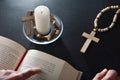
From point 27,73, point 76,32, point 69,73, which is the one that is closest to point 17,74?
point 27,73

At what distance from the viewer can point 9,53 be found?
941 mm

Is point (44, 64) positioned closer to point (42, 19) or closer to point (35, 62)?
point (35, 62)

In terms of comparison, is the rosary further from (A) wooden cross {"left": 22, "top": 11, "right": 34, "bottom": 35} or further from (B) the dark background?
(A) wooden cross {"left": 22, "top": 11, "right": 34, "bottom": 35}

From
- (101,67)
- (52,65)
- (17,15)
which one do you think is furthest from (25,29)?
(101,67)

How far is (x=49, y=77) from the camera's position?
0.90m

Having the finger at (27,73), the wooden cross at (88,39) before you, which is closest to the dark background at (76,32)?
the wooden cross at (88,39)

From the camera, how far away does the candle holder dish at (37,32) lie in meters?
1.01

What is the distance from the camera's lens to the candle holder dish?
1.01 m

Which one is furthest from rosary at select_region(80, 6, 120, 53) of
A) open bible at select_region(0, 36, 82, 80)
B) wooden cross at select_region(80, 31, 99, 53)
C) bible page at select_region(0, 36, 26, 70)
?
bible page at select_region(0, 36, 26, 70)

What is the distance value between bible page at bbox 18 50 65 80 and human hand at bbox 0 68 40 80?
0.07 ft

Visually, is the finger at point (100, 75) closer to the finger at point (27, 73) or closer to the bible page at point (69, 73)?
the bible page at point (69, 73)

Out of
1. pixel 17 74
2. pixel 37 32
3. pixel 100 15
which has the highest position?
pixel 100 15

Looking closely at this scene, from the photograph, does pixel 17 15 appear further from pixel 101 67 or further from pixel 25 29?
pixel 101 67

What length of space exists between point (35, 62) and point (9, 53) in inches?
3.6
